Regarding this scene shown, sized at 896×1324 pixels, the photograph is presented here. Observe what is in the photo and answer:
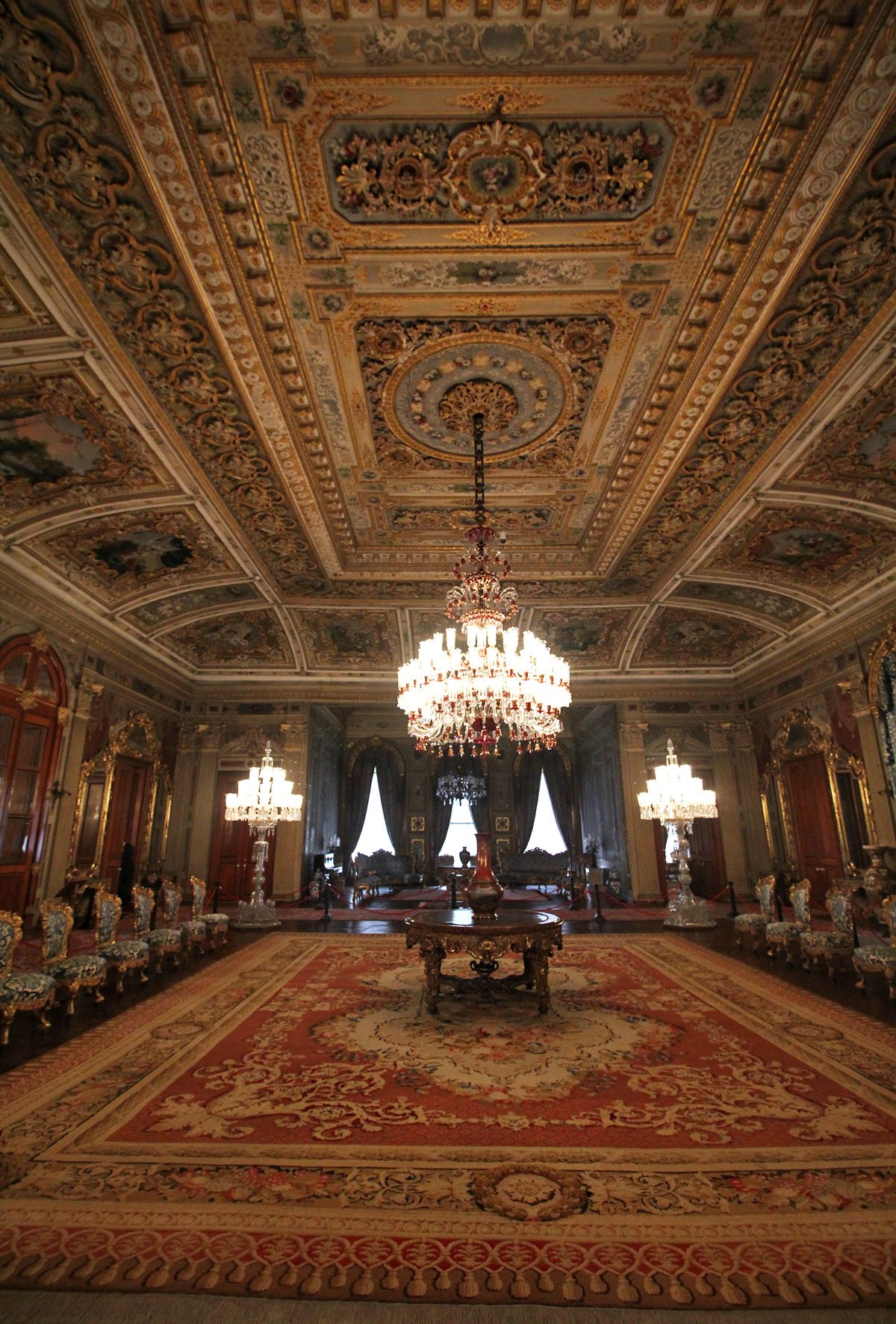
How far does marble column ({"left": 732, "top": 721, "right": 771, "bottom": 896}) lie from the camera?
11883 mm

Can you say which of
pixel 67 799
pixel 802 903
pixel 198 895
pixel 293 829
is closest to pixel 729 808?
pixel 802 903

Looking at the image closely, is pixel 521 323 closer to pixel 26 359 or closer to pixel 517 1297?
pixel 26 359

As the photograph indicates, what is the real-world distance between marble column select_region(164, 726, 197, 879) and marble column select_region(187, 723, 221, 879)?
10cm

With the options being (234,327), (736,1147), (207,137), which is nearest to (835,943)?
(736,1147)

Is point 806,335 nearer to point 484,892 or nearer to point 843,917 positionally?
point 484,892

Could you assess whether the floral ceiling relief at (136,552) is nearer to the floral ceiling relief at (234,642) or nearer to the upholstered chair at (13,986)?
the floral ceiling relief at (234,642)

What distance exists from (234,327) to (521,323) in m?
2.20

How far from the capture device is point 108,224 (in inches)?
153

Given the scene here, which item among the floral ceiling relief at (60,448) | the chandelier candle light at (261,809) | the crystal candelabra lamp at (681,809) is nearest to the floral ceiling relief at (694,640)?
the crystal candelabra lamp at (681,809)

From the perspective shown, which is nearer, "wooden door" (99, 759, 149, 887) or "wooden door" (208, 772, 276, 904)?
"wooden door" (99, 759, 149, 887)

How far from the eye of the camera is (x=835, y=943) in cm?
601

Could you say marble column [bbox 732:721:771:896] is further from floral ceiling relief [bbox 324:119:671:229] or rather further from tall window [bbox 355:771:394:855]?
floral ceiling relief [bbox 324:119:671:229]

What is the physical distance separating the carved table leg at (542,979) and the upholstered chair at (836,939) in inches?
121

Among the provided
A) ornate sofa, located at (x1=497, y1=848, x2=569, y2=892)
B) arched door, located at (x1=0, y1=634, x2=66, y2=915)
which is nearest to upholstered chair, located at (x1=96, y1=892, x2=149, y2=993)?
arched door, located at (x1=0, y1=634, x2=66, y2=915)
